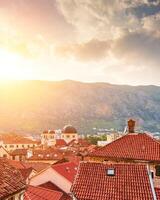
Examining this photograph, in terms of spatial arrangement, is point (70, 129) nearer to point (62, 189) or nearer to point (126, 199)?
point (62, 189)

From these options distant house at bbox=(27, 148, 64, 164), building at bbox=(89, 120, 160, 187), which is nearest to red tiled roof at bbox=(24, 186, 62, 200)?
building at bbox=(89, 120, 160, 187)

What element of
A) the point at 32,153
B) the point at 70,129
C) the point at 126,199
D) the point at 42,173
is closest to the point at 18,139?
the point at 70,129

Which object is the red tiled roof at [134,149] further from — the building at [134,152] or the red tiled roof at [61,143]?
the red tiled roof at [61,143]

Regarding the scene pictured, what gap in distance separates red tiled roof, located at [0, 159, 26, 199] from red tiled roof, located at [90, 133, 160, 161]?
1646 cm

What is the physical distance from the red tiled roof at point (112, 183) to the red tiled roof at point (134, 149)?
7887 mm

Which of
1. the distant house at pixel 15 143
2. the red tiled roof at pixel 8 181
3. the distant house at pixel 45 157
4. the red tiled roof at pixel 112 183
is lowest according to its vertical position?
the distant house at pixel 15 143

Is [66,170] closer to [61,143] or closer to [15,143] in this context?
[61,143]

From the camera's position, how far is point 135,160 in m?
37.6

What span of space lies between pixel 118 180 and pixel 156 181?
872cm

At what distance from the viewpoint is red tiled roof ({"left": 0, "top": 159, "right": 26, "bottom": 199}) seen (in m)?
20.4

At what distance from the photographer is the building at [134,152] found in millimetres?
36875

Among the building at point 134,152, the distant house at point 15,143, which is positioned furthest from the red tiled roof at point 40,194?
the distant house at point 15,143

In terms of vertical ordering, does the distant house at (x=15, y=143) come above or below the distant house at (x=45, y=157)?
below

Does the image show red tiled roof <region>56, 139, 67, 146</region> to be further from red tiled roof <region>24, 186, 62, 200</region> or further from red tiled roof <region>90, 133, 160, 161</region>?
red tiled roof <region>90, 133, 160, 161</region>
